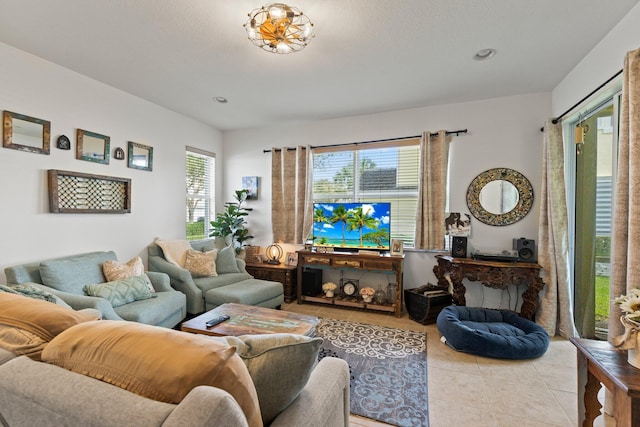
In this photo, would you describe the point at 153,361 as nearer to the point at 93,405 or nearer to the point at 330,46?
the point at 93,405

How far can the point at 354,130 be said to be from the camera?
163 inches

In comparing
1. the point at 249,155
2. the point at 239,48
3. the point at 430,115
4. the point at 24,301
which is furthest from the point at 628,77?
the point at 249,155

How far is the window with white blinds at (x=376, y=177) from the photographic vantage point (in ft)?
12.9

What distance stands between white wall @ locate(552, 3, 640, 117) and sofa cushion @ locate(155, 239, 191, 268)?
4434mm

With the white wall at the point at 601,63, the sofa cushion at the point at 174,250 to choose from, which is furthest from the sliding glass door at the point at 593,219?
the sofa cushion at the point at 174,250

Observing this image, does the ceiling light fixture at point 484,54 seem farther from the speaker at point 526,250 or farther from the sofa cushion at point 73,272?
the sofa cushion at point 73,272

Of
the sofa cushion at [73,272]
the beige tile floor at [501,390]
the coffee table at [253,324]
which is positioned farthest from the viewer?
the sofa cushion at [73,272]

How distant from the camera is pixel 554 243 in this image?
9.95 ft

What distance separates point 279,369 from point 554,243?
10.6ft

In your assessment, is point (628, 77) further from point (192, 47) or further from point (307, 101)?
point (192, 47)

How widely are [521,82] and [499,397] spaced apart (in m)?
2.92

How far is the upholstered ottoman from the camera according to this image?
309 centimetres

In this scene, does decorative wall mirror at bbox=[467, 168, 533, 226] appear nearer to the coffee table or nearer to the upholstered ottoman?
the coffee table

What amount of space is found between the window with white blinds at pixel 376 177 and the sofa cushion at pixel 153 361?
3.40 metres
